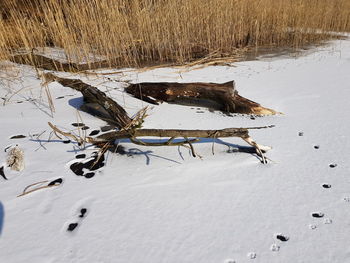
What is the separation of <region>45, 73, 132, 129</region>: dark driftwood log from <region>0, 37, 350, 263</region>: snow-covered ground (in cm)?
6

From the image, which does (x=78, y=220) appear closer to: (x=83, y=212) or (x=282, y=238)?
(x=83, y=212)

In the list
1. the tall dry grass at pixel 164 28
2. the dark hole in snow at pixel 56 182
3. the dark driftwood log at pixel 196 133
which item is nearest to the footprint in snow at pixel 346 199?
the dark driftwood log at pixel 196 133

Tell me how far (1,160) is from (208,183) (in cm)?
87

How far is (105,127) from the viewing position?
1.30 metres

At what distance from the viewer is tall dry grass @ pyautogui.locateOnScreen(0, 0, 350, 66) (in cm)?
264

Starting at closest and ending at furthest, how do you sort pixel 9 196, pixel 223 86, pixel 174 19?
pixel 9 196, pixel 223 86, pixel 174 19

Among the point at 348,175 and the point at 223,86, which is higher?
the point at 223,86

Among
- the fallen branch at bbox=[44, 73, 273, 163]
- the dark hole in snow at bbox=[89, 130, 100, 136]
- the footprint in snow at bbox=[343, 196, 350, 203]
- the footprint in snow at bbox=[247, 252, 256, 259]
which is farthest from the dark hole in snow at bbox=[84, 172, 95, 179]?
the footprint in snow at bbox=[343, 196, 350, 203]

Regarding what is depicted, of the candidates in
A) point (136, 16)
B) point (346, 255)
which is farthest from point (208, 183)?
point (136, 16)

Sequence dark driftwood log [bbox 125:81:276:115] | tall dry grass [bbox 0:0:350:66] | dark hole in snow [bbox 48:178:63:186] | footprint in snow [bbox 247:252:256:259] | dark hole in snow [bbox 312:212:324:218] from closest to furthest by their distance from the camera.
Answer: footprint in snow [bbox 247:252:256:259] < dark hole in snow [bbox 312:212:324:218] < dark hole in snow [bbox 48:178:63:186] < dark driftwood log [bbox 125:81:276:115] < tall dry grass [bbox 0:0:350:66]

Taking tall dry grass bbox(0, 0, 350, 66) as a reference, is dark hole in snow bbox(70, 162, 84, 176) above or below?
below

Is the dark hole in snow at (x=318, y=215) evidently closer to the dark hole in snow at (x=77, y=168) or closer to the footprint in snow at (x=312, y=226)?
the footprint in snow at (x=312, y=226)

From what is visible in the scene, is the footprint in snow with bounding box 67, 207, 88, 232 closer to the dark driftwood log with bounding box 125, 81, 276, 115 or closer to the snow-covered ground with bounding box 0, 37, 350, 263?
the snow-covered ground with bounding box 0, 37, 350, 263

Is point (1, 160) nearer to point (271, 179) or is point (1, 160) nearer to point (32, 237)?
point (32, 237)
